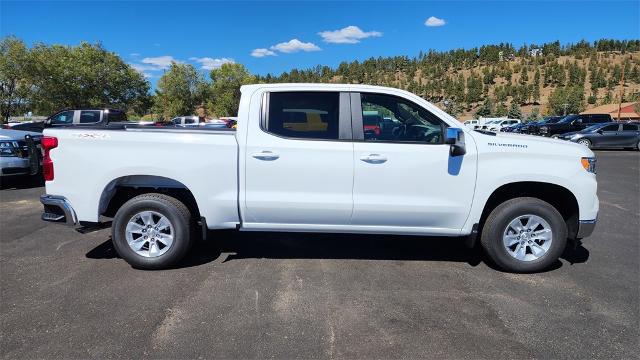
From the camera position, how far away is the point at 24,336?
3.26 metres

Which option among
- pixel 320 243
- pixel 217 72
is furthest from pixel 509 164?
pixel 217 72

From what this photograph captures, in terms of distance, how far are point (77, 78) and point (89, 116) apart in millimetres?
27386

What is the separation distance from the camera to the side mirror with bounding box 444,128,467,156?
13.9ft

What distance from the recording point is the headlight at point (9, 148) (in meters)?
9.04

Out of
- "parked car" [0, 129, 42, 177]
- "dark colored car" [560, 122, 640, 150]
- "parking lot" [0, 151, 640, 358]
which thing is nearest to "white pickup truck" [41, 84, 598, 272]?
"parking lot" [0, 151, 640, 358]

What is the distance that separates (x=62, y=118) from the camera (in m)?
15.2

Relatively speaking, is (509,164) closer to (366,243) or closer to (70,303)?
(366,243)

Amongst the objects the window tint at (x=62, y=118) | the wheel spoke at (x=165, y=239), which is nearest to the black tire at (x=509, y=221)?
the wheel spoke at (x=165, y=239)

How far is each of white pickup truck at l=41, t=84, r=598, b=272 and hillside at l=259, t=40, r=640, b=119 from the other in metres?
54.7

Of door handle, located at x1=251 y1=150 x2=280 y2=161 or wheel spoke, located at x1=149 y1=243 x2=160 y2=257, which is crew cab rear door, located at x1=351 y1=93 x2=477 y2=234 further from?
wheel spoke, located at x1=149 y1=243 x2=160 y2=257

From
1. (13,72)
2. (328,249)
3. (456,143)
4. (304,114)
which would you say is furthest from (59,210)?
(13,72)

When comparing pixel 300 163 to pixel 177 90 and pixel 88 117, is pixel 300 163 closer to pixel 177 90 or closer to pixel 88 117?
pixel 88 117

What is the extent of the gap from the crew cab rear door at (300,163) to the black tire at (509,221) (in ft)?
4.96

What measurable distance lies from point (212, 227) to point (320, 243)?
1566 mm
